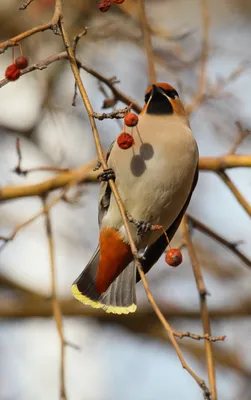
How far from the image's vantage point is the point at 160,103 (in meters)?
3.66

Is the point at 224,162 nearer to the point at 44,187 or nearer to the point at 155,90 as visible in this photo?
the point at 155,90

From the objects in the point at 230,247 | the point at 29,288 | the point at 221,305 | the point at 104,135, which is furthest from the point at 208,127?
the point at 230,247

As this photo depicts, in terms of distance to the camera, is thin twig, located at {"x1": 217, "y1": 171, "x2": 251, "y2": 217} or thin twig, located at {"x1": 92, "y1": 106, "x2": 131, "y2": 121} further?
thin twig, located at {"x1": 217, "y1": 171, "x2": 251, "y2": 217}

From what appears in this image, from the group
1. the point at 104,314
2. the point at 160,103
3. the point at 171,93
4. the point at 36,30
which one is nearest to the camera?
the point at 36,30

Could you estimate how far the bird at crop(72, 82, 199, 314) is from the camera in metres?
3.25

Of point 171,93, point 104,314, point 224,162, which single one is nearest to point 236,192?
point 224,162

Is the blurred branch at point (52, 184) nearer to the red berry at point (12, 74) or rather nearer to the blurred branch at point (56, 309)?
the blurred branch at point (56, 309)

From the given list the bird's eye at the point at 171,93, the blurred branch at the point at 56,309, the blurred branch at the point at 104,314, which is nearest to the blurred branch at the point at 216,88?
the bird's eye at the point at 171,93

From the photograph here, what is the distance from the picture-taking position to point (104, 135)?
19.9 feet

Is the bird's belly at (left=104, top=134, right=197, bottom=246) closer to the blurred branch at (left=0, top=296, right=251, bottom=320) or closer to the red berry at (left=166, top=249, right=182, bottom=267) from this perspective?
the red berry at (left=166, top=249, right=182, bottom=267)

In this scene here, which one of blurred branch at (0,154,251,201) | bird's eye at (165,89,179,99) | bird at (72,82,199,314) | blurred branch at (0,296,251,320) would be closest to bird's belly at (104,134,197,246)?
bird at (72,82,199,314)

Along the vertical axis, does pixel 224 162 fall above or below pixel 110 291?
above

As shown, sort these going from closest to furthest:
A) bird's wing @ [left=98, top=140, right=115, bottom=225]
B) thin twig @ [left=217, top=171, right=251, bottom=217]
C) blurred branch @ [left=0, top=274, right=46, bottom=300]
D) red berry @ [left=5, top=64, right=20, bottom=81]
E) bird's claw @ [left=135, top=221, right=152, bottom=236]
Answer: red berry @ [left=5, top=64, right=20, bottom=81] < bird's claw @ [left=135, top=221, right=152, bottom=236] < thin twig @ [left=217, top=171, right=251, bottom=217] < bird's wing @ [left=98, top=140, right=115, bottom=225] < blurred branch @ [left=0, top=274, right=46, bottom=300]

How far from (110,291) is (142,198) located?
49cm
